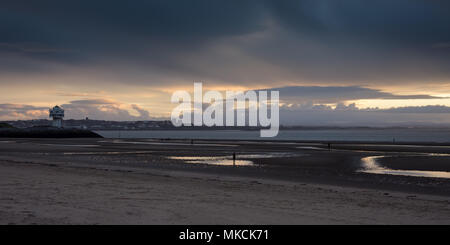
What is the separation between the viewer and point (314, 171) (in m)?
26.1

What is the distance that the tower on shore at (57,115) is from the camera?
12356cm

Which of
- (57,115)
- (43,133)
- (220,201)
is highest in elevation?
(57,115)

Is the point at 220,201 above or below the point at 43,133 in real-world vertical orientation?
below

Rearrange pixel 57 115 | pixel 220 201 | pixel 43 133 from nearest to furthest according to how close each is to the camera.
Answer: pixel 220 201 → pixel 43 133 → pixel 57 115

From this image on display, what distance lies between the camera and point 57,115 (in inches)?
4875

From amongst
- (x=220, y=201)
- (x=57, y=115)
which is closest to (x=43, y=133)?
(x=57, y=115)

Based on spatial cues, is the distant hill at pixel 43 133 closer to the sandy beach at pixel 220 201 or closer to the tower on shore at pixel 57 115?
the tower on shore at pixel 57 115

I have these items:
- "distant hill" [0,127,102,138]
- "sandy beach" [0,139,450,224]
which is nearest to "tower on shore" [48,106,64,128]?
"distant hill" [0,127,102,138]

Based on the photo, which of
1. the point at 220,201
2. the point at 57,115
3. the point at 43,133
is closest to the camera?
the point at 220,201

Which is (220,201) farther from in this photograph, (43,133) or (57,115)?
(57,115)

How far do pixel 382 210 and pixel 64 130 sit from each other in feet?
345

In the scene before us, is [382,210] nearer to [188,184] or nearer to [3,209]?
[188,184]

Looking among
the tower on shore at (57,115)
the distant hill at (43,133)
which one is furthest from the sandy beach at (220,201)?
the tower on shore at (57,115)
